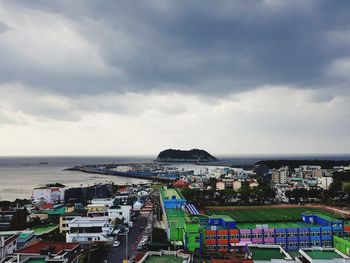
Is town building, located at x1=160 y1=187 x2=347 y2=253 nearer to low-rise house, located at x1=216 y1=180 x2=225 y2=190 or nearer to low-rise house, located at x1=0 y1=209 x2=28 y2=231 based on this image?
low-rise house, located at x1=0 y1=209 x2=28 y2=231

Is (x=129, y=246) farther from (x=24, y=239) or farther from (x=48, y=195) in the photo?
(x=48, y=195)

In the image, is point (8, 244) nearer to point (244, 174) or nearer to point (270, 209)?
point (270, 209)

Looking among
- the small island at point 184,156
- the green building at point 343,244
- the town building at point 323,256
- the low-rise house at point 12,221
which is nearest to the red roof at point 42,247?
the low-rise house at point 12,221

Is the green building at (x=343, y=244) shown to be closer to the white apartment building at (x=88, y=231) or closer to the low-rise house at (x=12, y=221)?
the white apartment building at (x=88, y=231)

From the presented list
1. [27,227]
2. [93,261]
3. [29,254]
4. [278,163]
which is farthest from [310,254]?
[278,163]

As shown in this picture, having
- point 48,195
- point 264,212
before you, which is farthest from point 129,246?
point 48,195

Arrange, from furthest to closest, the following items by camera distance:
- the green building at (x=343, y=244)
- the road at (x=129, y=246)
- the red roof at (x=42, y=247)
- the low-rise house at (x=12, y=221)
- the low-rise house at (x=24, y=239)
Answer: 1. the low-rise house at (x=12, y=221)
2. the low-rise house at (x=24, y=239)
3. the road at (x=129, y=246)
4. the green building at (x=343, y=244)
5. the red roof at (x=42, y=247)
